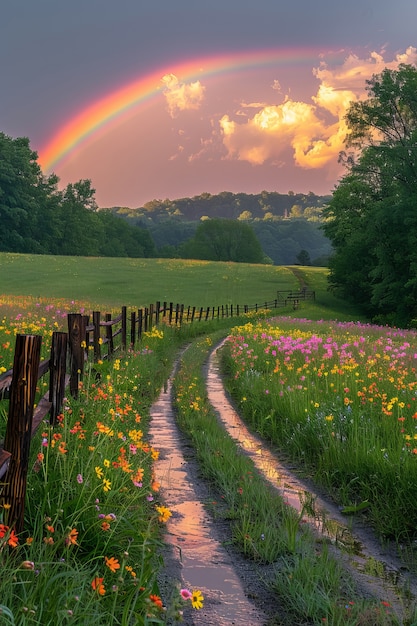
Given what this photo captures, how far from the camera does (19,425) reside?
12.8ft

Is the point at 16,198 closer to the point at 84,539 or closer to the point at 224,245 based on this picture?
the point at 224,245

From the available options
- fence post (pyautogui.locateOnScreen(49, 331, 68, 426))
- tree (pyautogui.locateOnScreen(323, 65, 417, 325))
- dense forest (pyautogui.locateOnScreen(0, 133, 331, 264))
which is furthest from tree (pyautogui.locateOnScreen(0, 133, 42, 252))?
fence post (pyautogui.locateOnScreen(49, 331, 68, 426))

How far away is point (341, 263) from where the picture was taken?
2121 inches

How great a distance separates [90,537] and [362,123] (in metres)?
45.7

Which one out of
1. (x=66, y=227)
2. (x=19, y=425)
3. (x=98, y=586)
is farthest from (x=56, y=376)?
(x=66, y=227)

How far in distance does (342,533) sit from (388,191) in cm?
4450

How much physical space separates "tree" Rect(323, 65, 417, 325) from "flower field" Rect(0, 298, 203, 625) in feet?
114

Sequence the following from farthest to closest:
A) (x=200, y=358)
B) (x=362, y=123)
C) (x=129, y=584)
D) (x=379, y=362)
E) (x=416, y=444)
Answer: (x=362, y=123) → (x=200, y=358) → (x=379, y=362) → (x=416, y=444) → (x=129, y=584)

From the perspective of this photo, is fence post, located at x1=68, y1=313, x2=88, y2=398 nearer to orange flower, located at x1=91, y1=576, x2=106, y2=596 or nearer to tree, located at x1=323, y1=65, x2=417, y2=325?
orange flower, located at x1=91, y1=576, x2=106, y2=596

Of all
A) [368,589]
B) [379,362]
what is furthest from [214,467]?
[379,362]

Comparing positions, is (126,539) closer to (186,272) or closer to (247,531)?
(247,531)

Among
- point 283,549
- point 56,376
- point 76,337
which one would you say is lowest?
point 283,549

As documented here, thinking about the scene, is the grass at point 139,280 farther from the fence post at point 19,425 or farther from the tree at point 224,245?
the tree at point 224,245

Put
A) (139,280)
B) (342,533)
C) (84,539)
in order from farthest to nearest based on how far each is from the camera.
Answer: (139,280), (342,533), (84,539)
